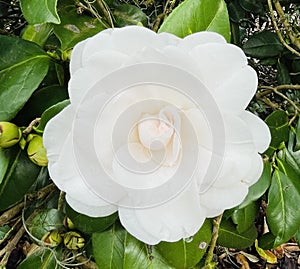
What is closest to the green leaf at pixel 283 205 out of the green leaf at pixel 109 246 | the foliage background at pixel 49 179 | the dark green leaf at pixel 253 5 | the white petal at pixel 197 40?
the foliage background at pixel 49 179

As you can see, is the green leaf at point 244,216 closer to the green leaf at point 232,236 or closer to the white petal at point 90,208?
the green leaf at point 232,236

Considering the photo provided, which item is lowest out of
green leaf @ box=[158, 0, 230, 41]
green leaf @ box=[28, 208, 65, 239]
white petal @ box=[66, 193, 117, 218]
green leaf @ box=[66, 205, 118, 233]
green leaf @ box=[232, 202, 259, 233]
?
green leaf @ box=[232, 202, 259, 233]

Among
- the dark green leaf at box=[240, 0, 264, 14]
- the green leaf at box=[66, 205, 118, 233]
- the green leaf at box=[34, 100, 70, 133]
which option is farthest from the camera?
the dark green leaf at box=[240, 0, 264, 14]

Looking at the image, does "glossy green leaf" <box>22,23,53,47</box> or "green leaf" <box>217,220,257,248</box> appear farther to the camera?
"green leaf" <box>217,220,257,248</box>

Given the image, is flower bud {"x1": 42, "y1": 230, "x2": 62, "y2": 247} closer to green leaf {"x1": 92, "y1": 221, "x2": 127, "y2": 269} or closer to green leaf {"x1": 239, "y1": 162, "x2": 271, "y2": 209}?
green leaf {"x1": 92, "y1": 221, "x2": 127, "y2": 269}

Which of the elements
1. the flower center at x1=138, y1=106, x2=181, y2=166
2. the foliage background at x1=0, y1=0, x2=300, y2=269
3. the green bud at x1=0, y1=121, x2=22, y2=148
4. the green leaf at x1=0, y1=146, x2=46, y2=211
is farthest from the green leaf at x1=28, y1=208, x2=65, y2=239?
the flower center at x1=138, y1=106, x2=181, y2=166

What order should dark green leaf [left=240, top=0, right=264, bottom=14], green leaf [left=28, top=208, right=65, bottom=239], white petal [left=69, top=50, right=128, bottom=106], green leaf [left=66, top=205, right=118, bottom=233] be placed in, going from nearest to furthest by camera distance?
1. white petal [left=69, top=50, right=128, bottom=106]
2. green leaf [left=66, top=205, right=118, bottom=233]
3. green leaf [left=28, top=208, right=65, bottom=239]
4. dark green leaf [left=240, top=0, right=264, bottom=14]

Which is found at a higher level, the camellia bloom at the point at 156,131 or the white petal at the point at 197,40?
the white petal at the point at 197,40

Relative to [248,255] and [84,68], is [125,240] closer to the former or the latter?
[84,68]
